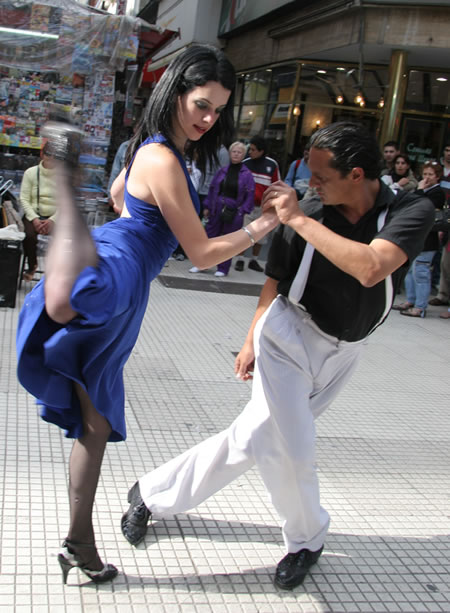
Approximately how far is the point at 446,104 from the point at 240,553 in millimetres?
10265

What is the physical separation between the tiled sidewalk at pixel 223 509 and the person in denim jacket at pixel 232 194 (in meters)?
3.85

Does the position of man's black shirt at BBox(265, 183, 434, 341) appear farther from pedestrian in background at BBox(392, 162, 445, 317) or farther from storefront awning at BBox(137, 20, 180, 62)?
storefront awning at BBox(137, 20, 180, 62)

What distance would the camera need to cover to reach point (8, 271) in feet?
19.1

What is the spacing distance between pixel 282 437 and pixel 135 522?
702 mm

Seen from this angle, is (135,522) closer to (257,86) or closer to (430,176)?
(430,176)

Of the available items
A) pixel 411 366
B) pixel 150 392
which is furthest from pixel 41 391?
pixel 411 366

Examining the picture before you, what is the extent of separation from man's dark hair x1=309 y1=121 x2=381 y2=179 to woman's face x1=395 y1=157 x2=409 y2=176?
6.40 m

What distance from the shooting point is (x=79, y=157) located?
201 cm

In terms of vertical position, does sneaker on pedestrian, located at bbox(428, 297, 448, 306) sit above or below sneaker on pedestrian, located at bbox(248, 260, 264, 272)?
above

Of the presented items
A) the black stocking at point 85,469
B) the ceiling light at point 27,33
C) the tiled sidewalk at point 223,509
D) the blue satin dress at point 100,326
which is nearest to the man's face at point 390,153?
the tiled sidewalk at point 223,509

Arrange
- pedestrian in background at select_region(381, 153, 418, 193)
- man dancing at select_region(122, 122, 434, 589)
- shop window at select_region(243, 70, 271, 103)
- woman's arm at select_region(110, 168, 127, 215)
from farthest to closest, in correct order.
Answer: shop window at select_region(243, 70, 271, 103) → pedestrian in background at select_region(381, 153, 418, 193) → woman's arm at select_region(110, 168, 127, 215) → man dancing at select_region(122, 122, 434, 589)

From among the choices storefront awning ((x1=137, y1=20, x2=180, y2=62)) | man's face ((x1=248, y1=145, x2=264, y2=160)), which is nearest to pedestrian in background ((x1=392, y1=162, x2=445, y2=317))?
man's face ((x1=248, y1=145, x2=264, y2=160))

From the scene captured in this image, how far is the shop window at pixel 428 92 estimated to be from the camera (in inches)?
449

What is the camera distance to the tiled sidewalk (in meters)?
2.46
